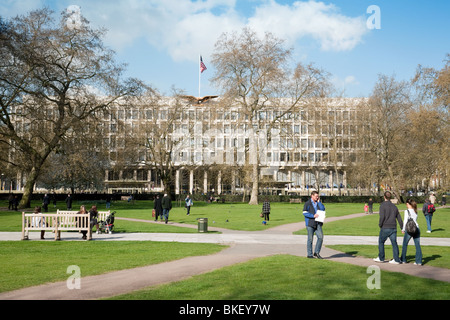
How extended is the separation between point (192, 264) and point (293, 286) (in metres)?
3.58

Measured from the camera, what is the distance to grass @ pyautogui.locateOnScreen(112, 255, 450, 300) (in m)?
7.51

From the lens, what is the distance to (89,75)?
4047 centimetres

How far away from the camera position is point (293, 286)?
8.23m

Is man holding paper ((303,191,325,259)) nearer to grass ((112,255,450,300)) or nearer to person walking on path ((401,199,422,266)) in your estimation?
grass ((112,255,450,300))

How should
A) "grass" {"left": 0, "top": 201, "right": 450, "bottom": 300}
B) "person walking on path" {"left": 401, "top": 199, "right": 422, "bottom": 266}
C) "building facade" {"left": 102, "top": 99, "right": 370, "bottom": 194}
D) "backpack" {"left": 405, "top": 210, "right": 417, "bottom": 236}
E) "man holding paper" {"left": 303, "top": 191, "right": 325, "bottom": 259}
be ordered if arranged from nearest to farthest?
1. "grass" {"left": 0, "top": 201, "right": 450, "bottom": 300}
2. "person walking on path" {"left": 401, "top": 199, "right": 422, "bottom": 266}
3. "backpack" {"left": 405, "top": 210, "right": 417, "bottom": 236}
4. "man holding paper" {"left": 303, "top": 191, "right": 325, "bottom": 259}
5. "building facade" {"left": 102, "top": 99, "right": 370, "bottom": 194}

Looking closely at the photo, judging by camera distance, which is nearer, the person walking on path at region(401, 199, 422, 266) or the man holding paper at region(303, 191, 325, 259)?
the person walking on path at region(401, 199, 422, 266)

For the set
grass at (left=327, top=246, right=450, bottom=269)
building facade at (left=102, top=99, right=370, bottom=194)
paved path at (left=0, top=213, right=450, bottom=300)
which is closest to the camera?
paved path at (left=0, top=213, right=450, bottom=300)

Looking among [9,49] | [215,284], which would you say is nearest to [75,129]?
[9,49]

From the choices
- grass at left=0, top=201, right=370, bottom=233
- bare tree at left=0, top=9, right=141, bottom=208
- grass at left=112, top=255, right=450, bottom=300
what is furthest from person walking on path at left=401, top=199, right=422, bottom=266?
bare tree at left=0, top=9, right=141, bottom=208

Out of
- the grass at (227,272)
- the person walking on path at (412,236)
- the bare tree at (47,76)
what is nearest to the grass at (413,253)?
the grass at (227,272)

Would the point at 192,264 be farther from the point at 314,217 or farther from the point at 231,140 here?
the point at 231,140

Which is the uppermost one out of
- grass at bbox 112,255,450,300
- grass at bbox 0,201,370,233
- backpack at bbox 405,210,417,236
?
backpack at bbox 405,210,417,236

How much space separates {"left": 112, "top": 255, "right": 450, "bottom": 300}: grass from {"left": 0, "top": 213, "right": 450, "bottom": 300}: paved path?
2.11 feet

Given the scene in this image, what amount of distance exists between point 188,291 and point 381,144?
61.3 m
